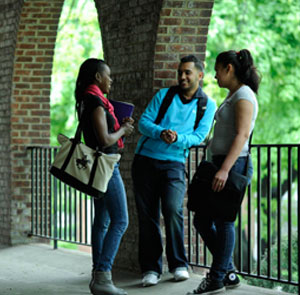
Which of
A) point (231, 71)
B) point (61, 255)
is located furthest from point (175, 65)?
point (61, 255)

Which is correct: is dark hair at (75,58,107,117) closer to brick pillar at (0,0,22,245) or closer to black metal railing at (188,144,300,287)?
black metal railing at (188,144,300,287)

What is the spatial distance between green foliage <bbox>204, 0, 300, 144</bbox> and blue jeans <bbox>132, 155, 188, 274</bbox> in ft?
31.2

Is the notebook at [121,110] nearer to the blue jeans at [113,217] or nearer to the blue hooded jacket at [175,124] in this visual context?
the blue hooded jacket at [175,124]

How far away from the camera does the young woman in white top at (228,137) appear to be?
4.72 metres

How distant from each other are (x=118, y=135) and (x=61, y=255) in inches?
124

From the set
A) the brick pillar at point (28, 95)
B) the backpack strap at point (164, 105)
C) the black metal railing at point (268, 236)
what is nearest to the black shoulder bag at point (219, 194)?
the black metal railing at point (268, 236)

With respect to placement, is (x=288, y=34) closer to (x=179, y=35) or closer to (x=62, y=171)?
(x=179, y=35)

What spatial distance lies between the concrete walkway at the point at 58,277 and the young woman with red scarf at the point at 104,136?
1.67ft

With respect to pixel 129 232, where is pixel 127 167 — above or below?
above

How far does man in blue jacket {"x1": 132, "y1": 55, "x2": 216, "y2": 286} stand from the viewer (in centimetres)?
549

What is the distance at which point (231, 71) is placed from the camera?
4918 millimetres

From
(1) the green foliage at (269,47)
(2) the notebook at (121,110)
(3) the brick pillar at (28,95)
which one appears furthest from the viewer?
(1) the green foliage at (269,47)

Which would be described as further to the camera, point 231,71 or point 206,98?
point 206,98

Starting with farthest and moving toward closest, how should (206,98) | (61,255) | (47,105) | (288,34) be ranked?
(288,34) < (47,105) < (61,255) < (206,98)
